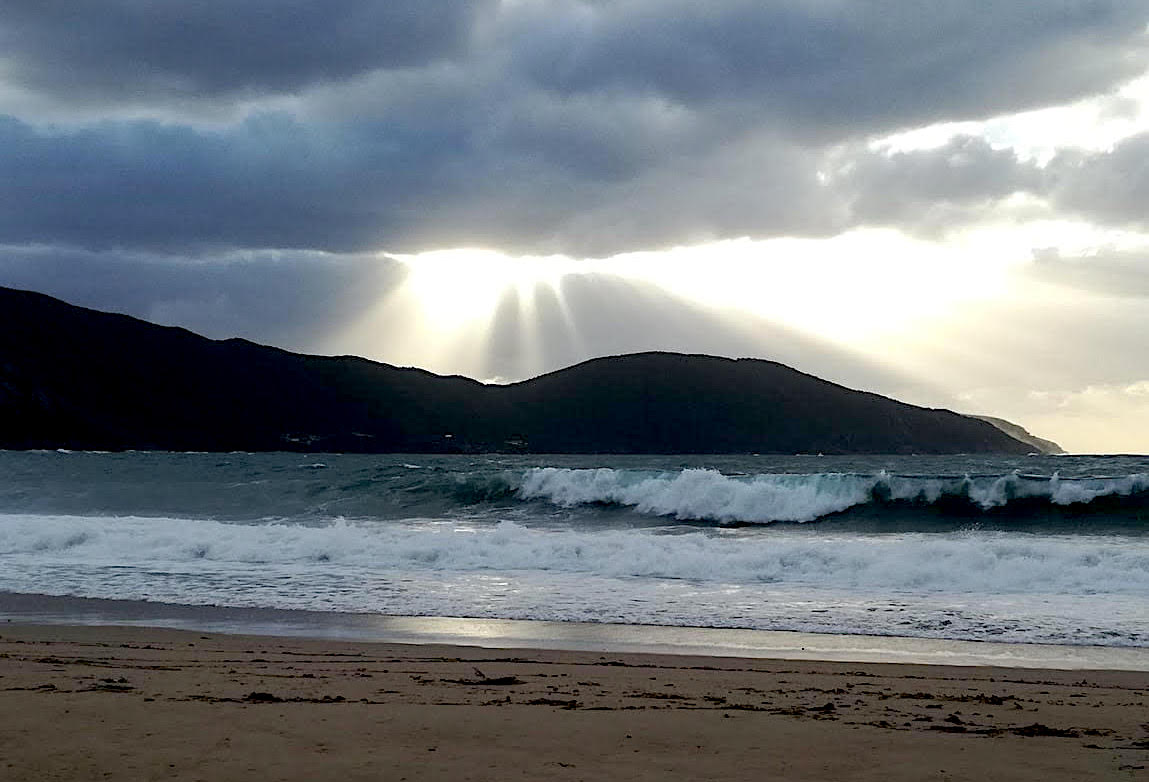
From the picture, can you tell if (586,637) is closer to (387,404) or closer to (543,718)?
(543,718)

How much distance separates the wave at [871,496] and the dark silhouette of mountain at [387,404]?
8265cm

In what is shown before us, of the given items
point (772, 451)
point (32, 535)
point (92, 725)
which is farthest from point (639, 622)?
point (772, 451)

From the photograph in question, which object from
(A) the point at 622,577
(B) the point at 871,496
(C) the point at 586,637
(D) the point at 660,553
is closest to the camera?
(C) the point at 586,637

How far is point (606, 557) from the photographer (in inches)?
767

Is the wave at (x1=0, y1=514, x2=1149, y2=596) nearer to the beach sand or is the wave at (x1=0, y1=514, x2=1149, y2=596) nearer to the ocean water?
the ocean water

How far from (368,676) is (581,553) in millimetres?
11302

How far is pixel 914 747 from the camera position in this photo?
20.5 feet

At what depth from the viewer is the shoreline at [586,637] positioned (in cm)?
1059

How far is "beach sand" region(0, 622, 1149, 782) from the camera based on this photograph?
5605mm

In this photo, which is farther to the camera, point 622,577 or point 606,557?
point 606,557

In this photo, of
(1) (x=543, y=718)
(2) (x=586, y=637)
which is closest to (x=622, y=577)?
(2) (x=586, y=637)

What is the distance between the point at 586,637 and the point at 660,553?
7683 millimetres

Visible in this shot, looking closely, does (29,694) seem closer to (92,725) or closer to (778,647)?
(92,725)

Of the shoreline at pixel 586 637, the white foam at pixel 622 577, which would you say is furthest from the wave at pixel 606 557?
the shoreline at pixel 586 637
